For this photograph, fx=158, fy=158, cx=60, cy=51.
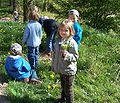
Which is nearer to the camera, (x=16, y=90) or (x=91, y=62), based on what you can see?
(x=16, y=90)

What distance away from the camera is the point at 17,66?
3445 mm

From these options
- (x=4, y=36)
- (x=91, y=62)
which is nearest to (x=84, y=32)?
(x=91, y=62)

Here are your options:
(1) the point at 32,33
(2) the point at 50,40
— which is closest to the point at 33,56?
(1) the point at 32,33

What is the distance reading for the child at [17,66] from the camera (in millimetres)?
3412

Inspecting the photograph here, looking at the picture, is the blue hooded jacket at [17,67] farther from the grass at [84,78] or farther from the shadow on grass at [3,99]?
the shadow on grass at [3,99]

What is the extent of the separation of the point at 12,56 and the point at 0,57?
55.7 inches

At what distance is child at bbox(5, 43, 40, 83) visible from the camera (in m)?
3.41

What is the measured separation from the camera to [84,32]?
6.98 meters

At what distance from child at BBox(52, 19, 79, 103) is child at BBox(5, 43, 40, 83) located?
98cm

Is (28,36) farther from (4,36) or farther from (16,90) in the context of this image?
(4,36)

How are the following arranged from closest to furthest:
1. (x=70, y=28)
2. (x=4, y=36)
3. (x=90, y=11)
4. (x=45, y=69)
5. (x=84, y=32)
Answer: (x=70, y=28), (x=45, y=69), (x=4, y=36), (x=84, y=32), (x=90, y=11)

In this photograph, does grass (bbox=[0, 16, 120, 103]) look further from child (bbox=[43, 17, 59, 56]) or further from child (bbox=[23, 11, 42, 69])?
child (bbox=[23, 11, 42, 69])

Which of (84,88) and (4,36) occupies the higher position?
(4,36)

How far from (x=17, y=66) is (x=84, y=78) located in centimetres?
177
